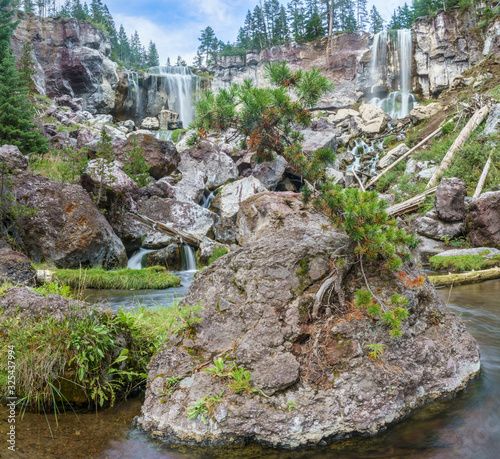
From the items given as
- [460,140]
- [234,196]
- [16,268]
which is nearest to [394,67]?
[460,140]

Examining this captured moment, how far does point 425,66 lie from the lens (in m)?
37.1

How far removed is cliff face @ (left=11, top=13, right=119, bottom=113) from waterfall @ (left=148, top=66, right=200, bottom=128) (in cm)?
522

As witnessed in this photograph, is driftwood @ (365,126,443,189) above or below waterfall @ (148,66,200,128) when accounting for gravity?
below

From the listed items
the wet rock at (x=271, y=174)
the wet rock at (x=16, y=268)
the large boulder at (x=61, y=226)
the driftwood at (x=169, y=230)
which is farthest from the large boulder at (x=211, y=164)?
the wet rock at (x=16, y=268)

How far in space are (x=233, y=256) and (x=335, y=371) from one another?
1.73 meters

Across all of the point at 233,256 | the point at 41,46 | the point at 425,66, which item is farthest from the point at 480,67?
the point at 41,46

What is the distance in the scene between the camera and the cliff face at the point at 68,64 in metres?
38.7

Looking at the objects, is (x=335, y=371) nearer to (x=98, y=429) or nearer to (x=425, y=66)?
(x=98, y=429)

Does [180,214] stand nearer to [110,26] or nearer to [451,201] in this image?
[451,201]

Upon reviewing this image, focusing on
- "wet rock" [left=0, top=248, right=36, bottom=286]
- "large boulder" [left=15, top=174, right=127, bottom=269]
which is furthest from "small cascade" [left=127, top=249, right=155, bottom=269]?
"wet rock" [left=0, top=248, right=36, bottom=286]

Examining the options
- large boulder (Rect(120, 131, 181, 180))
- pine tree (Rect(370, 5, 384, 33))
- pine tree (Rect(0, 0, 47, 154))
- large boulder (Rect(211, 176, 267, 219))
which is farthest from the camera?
pine tree (Rect(370, 5, 384, 33))

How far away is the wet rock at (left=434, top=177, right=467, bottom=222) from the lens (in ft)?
44.9

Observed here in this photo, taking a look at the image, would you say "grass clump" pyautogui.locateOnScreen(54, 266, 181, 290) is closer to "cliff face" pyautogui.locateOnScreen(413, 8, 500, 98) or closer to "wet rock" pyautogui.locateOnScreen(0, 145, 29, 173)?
"wet rock" pyautogui.locateOnScreen(0, 145, 29, 173)

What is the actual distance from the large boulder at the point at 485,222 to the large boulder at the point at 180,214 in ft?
35.7
